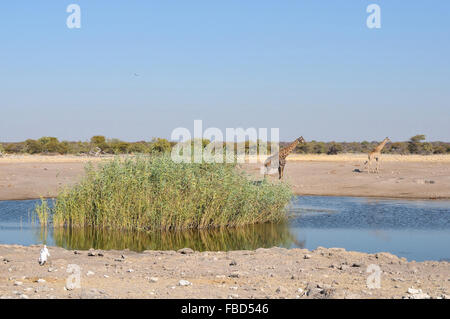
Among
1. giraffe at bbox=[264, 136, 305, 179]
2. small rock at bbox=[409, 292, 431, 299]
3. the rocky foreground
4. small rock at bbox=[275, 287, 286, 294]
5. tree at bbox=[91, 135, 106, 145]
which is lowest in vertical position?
the rocky foreground

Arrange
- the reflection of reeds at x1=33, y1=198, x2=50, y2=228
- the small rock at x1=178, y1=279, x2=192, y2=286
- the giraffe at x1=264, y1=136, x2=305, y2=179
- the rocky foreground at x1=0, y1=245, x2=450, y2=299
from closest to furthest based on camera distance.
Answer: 1. the rocky foreground at x1=0, y1=245, x2=450, y2=299
2. the small rock at x1=178, y1=279, x2=192, y2=286
3. the reflection of reeds at x1=33, y1=198, x2=50, y2=228
4. the giraffe at x1=264, y1=136, x2=305, y2=179

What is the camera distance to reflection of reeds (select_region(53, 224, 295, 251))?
13.6 metres

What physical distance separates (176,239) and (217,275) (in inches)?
203

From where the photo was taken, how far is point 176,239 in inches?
567

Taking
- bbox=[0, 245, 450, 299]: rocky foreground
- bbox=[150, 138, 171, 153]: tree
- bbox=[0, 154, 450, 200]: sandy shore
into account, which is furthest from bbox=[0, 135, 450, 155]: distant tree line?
bbox=[0, 245, 450, 299]: rocky foreground

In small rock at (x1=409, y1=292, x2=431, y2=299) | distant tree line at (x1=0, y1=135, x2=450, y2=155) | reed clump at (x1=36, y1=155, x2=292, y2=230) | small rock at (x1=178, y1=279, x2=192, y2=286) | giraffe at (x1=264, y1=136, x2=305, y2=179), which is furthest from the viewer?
distant tree line at (x1=0, y1=135, x2=450, y2=155)

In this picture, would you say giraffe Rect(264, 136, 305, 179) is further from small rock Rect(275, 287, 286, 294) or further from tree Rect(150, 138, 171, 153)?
small rock Rect(275, 287, 286, 294)

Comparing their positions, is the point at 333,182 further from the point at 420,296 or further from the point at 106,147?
the point at 106,147

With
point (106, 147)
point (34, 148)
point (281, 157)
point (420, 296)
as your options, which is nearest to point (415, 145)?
point (106, 147)

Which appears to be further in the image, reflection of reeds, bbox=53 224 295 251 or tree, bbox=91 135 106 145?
tree, bbox=91 135 106 145

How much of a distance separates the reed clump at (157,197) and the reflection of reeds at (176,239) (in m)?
0.28
